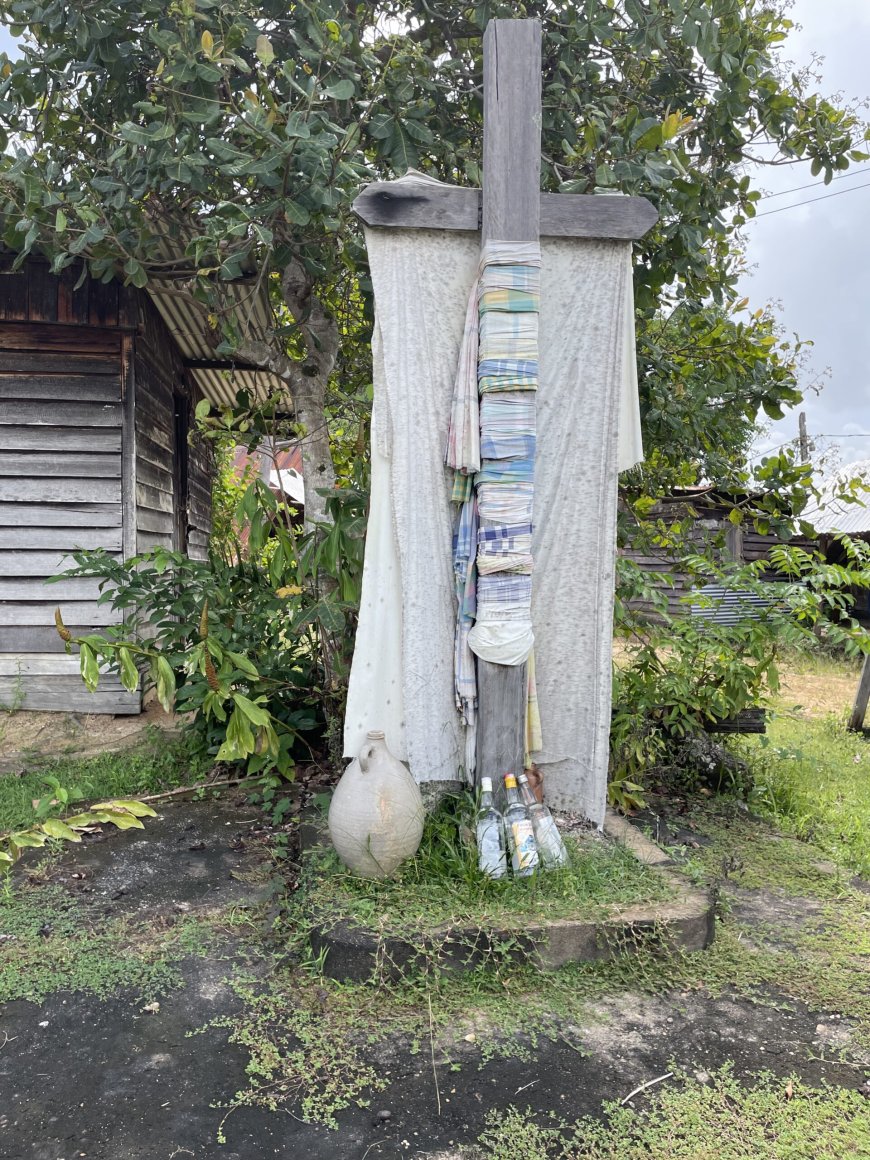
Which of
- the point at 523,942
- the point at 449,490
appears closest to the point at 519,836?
the point at 523,942

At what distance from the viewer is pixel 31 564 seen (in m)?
6.21

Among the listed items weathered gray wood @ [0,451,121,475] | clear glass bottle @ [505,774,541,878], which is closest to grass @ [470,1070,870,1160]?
clear glass bottle @ [505,774,541,878]

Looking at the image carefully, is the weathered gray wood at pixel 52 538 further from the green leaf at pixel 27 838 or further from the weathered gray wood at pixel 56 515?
the green leaf at pixel 27 838

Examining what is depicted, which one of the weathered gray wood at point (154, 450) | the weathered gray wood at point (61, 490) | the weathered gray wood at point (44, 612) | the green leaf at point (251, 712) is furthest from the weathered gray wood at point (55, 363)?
the green leaf at point (251, 712)

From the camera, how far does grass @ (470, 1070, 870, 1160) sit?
6.84ft

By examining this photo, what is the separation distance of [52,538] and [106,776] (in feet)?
6.69

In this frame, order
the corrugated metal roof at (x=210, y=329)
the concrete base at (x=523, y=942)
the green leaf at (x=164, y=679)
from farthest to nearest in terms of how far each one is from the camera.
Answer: the corrugated metal roof at (x=210, y=329), the green leaf at (x=164, y=679), the concrete base at (x=523, y=942)

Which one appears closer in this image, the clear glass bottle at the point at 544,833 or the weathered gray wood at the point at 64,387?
the clear glass bottle at the point at 544,833

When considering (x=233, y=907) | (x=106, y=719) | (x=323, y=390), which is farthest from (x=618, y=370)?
(x=106, y=719)

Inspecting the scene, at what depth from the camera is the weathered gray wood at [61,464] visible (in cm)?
618

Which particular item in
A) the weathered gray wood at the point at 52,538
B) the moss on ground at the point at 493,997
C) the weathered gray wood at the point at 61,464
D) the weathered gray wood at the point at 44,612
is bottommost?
the moss on ground at the point at 493,997

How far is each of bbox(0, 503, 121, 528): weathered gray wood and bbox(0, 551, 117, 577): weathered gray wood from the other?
0.21 metres

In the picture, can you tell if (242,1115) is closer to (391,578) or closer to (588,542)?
(391,578)

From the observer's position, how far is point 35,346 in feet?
20.1
